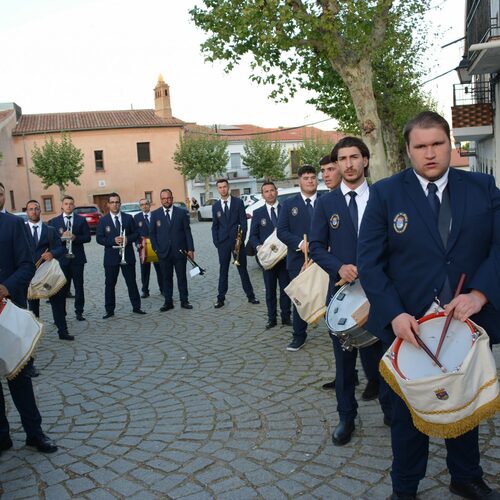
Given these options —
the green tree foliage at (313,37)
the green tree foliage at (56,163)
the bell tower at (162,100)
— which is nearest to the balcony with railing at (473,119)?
the green tree foliage at (313,37)

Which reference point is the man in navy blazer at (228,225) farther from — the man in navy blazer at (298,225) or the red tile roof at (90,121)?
the red tile roof at (90,121)

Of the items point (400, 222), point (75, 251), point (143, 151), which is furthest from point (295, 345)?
point (143, 151)

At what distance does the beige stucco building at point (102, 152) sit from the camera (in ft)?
155

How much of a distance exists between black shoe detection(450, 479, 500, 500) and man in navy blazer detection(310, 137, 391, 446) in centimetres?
105

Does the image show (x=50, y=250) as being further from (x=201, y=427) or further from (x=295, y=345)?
(x=201, y=427)

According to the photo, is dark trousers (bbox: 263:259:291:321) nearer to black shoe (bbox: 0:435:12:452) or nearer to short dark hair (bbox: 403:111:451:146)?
black shoe (bbox: 0:435:12:452)

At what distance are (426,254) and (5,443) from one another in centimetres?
357

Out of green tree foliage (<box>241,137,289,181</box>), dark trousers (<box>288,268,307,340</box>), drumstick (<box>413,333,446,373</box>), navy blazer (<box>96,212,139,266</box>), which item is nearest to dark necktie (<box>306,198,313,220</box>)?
dark trousers (<box>288,268,307,340</box>)

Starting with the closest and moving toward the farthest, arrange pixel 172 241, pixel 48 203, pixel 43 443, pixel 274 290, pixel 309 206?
pixel 43 443 → pixel 309 206 → pixel 274 290 → pixel 172 241 → pixel 48 203

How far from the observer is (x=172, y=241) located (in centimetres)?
1052

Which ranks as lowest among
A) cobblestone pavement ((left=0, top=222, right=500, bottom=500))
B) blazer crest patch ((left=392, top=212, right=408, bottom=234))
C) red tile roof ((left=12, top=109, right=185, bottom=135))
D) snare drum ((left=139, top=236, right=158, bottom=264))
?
cobblestone pavement ((left=0, top=222, right=500, bottom=500))

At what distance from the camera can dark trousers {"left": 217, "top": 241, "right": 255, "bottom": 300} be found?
10289 millimetres

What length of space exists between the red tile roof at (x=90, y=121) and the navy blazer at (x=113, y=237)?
1577 inches

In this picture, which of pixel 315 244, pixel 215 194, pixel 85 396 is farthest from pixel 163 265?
pixel 215 194
